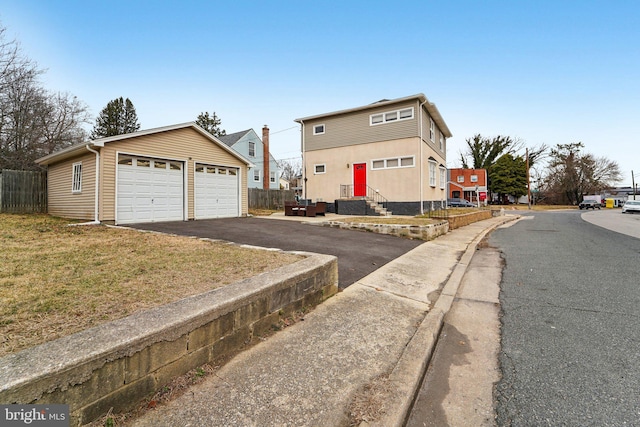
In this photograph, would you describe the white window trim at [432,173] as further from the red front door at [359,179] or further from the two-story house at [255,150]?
the two-story house at [255,150]

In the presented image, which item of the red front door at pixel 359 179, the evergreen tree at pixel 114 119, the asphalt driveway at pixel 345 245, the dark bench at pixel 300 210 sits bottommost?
the asphalt driveway at pixel 345 245

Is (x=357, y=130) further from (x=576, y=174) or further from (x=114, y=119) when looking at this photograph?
(x=576, y=174)

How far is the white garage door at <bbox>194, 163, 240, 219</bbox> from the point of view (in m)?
12.5

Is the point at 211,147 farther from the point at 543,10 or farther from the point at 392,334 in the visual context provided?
the point at 543,10

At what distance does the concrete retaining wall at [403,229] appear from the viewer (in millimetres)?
9492

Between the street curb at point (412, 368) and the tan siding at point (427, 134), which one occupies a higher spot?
the tan siding at point (427, 134)

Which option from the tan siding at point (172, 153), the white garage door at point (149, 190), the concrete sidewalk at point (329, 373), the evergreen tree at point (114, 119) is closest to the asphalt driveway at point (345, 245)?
the concrete sidewalk at point (329, 373)

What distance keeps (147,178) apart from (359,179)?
1161cm

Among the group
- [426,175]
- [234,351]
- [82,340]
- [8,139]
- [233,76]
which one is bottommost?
[234,351]

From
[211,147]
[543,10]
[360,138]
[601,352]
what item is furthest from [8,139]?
[543,10]

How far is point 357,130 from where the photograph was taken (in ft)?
57.3

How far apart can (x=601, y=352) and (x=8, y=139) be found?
27.4 meters

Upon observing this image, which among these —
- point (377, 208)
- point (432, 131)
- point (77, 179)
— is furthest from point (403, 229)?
point (77, 179)

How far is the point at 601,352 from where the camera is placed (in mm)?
2592
